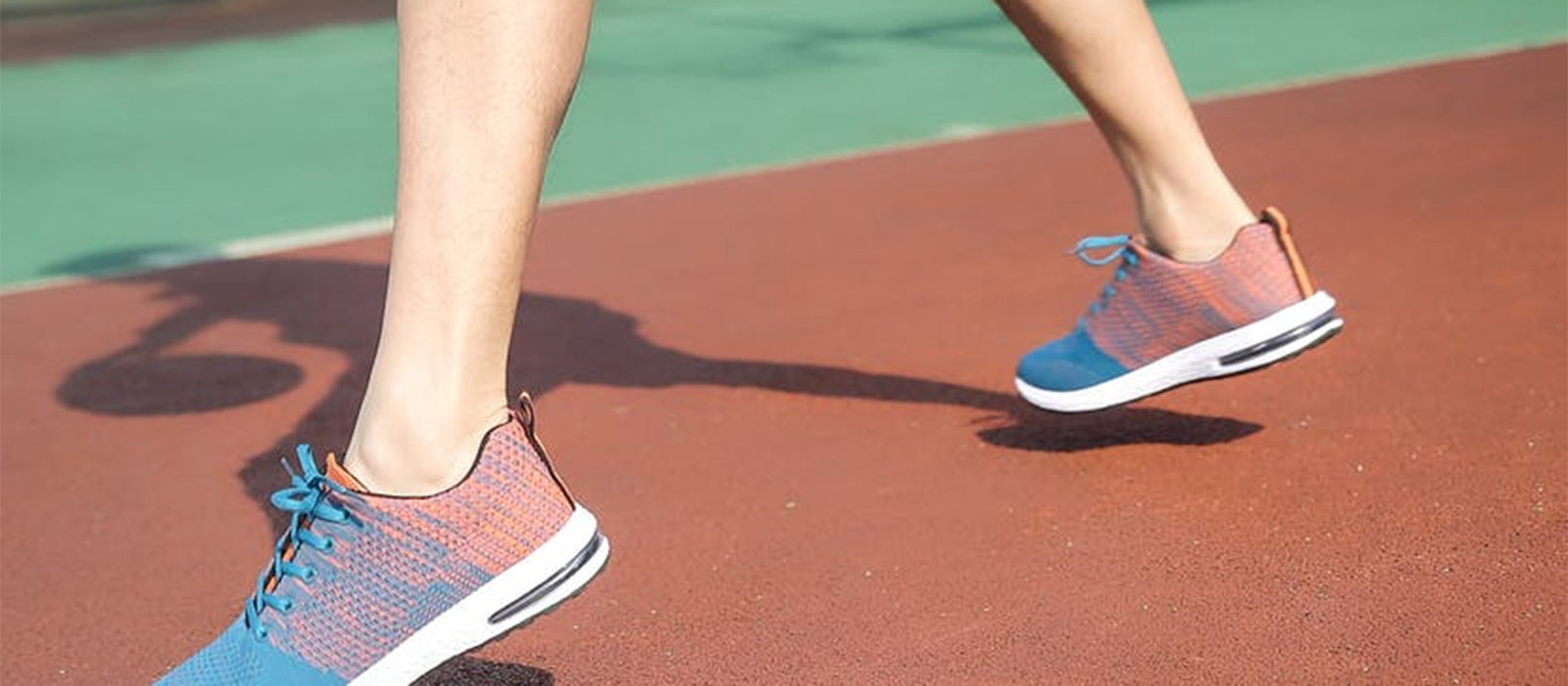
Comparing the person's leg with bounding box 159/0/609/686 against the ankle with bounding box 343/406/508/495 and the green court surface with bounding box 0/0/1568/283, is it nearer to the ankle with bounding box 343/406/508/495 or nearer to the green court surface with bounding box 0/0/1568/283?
the ankle with bounding box 343/406/508/495

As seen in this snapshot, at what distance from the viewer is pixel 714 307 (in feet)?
15.2

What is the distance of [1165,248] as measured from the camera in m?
3.04

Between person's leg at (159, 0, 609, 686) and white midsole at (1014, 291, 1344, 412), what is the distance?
1.11 meters

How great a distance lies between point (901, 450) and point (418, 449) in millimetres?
1314

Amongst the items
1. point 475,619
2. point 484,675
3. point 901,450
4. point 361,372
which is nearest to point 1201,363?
point 901,450

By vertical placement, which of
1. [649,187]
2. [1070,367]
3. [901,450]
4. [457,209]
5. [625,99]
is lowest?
[625,99]

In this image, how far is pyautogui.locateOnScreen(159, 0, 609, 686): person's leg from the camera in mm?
2162

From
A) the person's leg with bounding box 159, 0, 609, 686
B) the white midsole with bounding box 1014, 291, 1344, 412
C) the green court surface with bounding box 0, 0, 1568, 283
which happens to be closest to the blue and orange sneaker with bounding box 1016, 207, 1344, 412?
the white midsole with bounding box 1014, 291, 1344, 412

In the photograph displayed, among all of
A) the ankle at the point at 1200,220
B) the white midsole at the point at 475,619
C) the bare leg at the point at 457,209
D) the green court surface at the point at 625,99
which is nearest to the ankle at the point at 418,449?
the bare leg at the point at 457,209

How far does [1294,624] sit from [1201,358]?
63cm

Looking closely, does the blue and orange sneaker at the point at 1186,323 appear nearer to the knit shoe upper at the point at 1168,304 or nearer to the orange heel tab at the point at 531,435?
the knit shoe upper at the point at 1168,304

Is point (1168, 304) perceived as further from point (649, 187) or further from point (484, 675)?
point (649, 187)

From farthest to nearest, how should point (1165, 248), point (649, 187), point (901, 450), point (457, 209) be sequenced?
point (649, 187) < point (901, 450) < point (1165, 248) < point (457, 209)

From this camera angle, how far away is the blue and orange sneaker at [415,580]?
Answer: 7.16 ft
